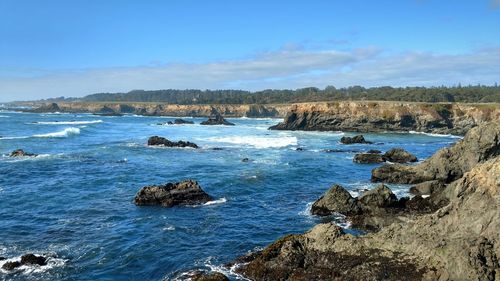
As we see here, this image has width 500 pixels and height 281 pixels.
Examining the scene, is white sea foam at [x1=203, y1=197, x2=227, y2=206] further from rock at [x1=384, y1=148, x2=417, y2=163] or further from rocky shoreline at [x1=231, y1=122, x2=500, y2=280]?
rock at [x1=384, y1=148, x2=417, y2=163]

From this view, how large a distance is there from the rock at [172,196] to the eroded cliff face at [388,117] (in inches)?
2819

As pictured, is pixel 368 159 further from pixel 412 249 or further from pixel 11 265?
pixel 11 265

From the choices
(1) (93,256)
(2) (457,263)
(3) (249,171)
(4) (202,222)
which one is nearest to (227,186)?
(3) (249,171)

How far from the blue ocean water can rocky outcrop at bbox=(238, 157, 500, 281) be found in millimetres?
2590

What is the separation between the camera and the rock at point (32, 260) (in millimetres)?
20734

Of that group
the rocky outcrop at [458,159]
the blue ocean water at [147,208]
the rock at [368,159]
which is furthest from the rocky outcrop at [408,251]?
the rock at [368,159]

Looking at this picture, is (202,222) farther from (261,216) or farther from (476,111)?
(476,111)

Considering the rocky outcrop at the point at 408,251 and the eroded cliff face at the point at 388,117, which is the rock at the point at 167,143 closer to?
the eroded cliff face at the point at 388,117

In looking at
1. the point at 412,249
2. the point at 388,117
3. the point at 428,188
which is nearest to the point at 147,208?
the point at 412,249

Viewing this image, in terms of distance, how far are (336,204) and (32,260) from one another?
679 inches

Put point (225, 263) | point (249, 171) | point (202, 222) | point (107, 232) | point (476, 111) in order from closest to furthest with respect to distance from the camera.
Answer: point (225, 263), point (107, 232), point (202, 222), point (249, 171), point (476, 111)

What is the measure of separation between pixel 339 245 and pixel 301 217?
33.2ft

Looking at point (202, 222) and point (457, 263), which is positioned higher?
point (457, 263)

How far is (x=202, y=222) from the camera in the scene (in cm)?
2767
